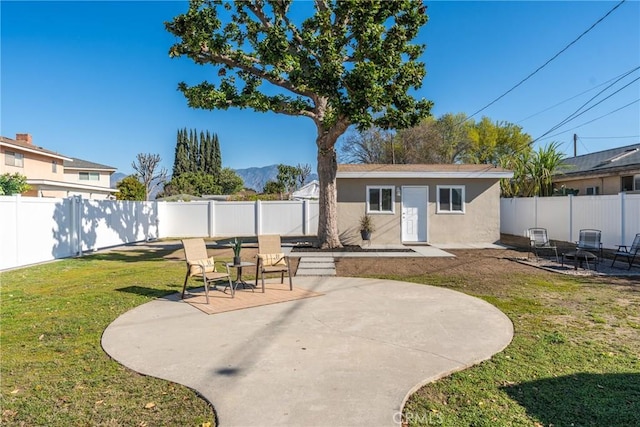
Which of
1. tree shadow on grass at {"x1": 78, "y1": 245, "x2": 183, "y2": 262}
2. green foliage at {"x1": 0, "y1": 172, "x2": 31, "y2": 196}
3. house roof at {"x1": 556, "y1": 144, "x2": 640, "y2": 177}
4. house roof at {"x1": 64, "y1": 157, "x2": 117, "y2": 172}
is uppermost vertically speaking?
house roof at {"x1": 64, "y1": 157, "x2": 117, "y2": 172}

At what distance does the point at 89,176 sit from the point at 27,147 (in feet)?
39.3

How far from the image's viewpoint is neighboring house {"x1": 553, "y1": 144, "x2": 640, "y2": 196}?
1855 cm

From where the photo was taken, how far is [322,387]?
3492 mm

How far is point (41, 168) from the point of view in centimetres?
3002

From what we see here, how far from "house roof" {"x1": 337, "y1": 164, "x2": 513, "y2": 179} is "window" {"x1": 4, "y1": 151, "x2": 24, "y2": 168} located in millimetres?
24407

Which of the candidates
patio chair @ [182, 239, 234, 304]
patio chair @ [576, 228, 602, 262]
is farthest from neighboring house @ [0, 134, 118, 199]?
patio chair @ [576, 228, 602, 262]

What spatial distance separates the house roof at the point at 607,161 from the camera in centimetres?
1903

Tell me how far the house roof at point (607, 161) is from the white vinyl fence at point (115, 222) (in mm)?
14980

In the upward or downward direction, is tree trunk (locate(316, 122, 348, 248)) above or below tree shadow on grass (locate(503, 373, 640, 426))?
above

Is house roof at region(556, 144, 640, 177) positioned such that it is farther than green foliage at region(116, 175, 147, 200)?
No

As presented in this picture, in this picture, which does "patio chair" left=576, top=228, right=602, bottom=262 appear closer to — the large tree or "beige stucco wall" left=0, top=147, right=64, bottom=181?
the large tree

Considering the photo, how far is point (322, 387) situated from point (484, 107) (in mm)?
20376


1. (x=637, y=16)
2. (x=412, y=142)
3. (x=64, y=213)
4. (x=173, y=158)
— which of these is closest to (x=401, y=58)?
(x=637, y=16)

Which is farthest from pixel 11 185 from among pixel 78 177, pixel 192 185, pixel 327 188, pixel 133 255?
pixel 192 185
